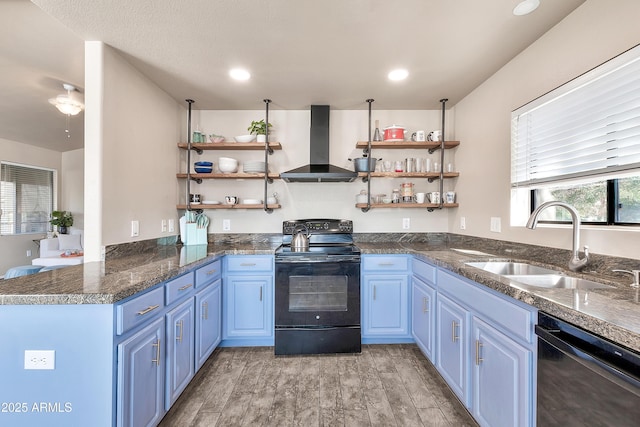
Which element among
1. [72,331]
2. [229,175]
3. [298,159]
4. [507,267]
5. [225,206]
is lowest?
[72,331]

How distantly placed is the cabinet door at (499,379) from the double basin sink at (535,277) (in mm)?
297

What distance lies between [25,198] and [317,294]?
6053 millimetres

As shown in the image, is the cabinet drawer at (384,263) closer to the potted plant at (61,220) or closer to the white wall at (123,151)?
the white wall at (123,151)

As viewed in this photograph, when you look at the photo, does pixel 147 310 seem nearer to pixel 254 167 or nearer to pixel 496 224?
pixel 254 167

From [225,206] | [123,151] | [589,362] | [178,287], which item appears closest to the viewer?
[589,362]

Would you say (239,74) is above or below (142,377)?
above

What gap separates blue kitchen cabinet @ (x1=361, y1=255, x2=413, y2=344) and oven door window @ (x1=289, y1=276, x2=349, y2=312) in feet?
0.75

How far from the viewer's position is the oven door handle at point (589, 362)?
0.72 m

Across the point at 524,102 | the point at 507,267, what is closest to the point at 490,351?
the point at 507,267

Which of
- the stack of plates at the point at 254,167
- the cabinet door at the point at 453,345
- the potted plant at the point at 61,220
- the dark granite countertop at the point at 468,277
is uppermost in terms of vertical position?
the stack of plates at the point at 254,167

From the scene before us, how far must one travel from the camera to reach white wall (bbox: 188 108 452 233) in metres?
3.01

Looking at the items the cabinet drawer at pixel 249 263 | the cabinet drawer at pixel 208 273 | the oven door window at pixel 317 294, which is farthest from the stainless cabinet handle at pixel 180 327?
the oven door window at pixel 317 294

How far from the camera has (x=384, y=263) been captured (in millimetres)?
2424

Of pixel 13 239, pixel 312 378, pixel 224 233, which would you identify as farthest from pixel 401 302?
pixel 13 239
